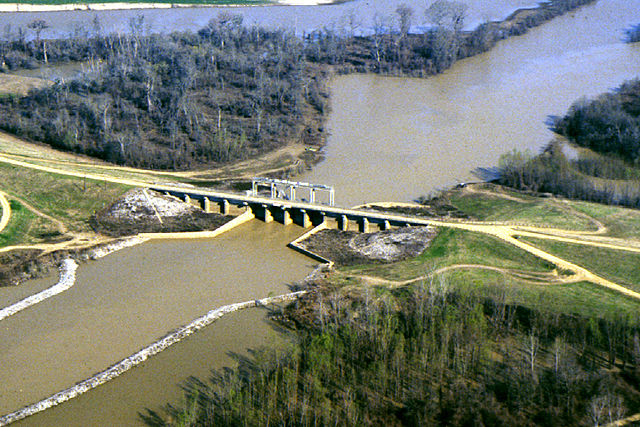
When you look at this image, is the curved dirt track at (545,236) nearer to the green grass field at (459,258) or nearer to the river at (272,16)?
the green grass field at (459,258)

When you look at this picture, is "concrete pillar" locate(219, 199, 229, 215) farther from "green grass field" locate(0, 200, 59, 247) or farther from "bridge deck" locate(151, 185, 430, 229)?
"green grass field" locate(0, 200, 59, 247)

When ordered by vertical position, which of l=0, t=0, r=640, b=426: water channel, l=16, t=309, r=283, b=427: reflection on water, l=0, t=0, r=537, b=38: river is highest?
l=0, t=0, r=537, b=38: river

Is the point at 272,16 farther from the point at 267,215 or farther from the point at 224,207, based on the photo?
the point at 267,215

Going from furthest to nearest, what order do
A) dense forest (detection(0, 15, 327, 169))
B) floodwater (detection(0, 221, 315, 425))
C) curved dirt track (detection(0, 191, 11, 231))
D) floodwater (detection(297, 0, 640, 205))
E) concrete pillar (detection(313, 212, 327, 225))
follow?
Answer: dense forest (detection(0, 15, 327, 169))
floodwater (detection(297, 0, 640, 205))
concrete pillar (detection(313, 212, 327, 225))
curved dirt track (detection(0, 191, 11, 231))
floodwater (detection(0, 221, 315, 425))

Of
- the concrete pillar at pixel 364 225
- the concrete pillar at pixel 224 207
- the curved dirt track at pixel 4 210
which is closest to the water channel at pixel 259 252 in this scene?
the concrete pillar at pixel 224 207

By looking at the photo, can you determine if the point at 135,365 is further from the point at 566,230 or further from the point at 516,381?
the point at 566,230

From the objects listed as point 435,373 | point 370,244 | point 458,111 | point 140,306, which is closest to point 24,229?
point 140,306

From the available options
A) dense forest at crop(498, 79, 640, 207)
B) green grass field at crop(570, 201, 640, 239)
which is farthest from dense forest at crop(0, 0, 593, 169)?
green grass field at crop(570, 201, 640, 239)
